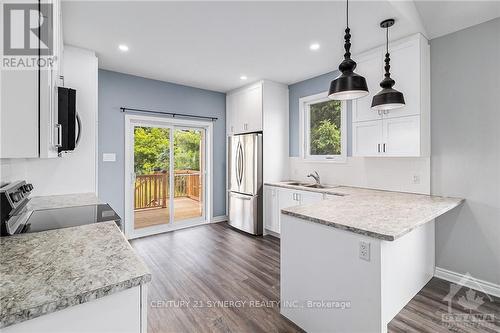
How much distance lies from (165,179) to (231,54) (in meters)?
2.55

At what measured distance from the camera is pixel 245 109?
4738mm

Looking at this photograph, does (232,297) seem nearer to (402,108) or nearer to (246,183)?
(246,183)

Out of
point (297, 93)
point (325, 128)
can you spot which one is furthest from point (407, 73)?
point (297, 93)

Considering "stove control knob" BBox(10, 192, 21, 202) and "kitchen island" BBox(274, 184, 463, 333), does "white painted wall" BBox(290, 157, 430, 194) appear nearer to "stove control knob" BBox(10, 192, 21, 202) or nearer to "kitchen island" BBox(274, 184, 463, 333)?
"kitchen island" BBox(274, 184, 463, 333)

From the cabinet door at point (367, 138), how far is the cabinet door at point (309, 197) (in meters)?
Result: 0.76

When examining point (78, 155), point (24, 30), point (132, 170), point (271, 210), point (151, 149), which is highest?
point (24, 30)

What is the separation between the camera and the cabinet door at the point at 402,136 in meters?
2.75

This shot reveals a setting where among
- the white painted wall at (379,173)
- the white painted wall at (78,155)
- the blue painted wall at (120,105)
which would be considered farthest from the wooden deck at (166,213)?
the white painted wall at (379,173)

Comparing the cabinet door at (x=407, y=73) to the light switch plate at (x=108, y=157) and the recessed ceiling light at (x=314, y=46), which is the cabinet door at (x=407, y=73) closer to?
the recessed ceiling light at (x=314, y=46)

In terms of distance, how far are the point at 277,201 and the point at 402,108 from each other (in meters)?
2.24

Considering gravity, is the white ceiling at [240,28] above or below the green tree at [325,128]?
above

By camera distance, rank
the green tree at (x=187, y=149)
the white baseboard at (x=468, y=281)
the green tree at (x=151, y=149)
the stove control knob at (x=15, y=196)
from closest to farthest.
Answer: the stove control knob at (x=15, y=196), the white baseboard at (x=468, y=281), the green tree at (x=151, y=149), the green tree at (x=187, y=149)

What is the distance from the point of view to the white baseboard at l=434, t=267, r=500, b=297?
2.49 metres

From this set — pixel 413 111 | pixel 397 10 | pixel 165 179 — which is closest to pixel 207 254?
pixel 165 179
